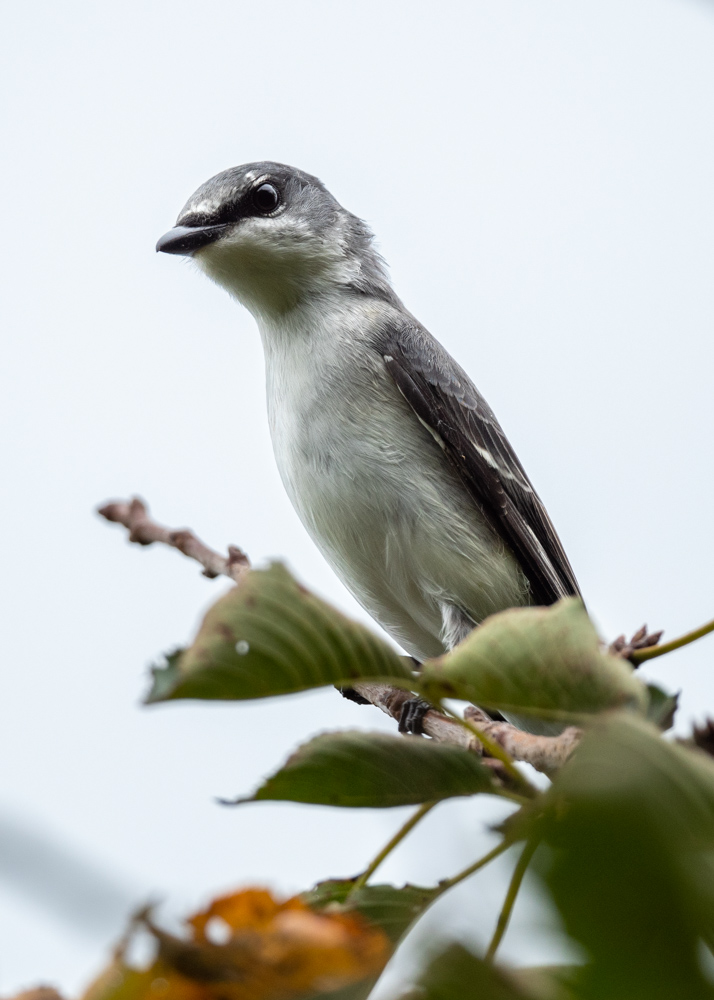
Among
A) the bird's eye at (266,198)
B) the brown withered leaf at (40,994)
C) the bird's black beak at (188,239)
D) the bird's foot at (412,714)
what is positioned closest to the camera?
the brown withered leaf at (40,994)

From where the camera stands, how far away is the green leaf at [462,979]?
0.54 m

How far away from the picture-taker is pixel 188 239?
441cm

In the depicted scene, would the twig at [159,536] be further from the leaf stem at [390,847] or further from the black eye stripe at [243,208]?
the black eye stripe at [243,208]

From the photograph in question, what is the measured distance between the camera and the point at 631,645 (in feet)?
6.62

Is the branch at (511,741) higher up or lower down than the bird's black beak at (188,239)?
lower down

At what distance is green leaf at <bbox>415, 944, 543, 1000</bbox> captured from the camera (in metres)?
0.54

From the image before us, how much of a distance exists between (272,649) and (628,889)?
0.85 m

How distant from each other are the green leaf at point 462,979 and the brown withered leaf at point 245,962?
268 millimetres

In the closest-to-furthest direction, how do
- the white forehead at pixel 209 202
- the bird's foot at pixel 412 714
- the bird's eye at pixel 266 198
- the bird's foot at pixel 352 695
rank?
the bird's foot at pixel 412 714 < the bird's foot at pixel 352 695 < the white forehead at pixel 209 202 < the bird's eye at pixel 266 198

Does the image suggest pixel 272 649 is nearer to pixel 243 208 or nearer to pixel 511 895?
pixel 511 895

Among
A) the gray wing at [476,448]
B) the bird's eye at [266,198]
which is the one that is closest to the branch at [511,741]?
the gray wing at [476,448]

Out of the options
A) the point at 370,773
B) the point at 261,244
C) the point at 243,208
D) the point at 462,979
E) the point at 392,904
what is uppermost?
the point at 243,208

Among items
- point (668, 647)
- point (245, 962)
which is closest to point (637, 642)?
point (668, 647)

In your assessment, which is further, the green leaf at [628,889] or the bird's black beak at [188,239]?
the bird's black beak at [188,239]
